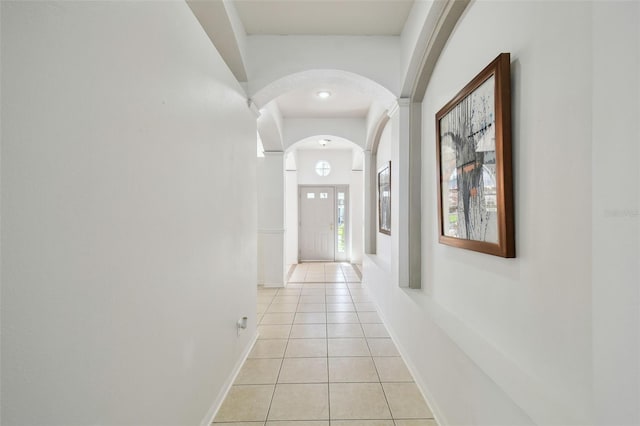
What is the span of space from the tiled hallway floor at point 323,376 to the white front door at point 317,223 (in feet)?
12.3

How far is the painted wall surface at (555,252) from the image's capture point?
2.14 feet

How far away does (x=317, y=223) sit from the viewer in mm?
7570

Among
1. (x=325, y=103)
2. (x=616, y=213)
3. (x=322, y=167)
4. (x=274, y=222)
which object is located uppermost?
(x=325, y=103)

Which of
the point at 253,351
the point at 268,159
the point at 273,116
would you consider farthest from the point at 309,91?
the point at 253,351

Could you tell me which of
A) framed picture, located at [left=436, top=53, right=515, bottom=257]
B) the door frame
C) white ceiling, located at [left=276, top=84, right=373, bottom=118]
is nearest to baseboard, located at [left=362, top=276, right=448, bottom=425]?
framed picture, located at [left=436, top=53, right=515, bottom=257]

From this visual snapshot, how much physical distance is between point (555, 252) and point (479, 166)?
57cm

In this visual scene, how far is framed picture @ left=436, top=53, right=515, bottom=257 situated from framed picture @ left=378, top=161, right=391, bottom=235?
5.78 feet

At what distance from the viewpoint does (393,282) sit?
9.39 feet

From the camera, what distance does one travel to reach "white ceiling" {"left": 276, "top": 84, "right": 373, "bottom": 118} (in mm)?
3867

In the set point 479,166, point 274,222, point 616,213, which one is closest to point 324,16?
point 479,166

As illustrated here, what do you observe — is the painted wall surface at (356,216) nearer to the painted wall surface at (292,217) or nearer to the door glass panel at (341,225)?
the door glass panel at (341,225)

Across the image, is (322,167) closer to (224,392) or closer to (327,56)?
(327,56)

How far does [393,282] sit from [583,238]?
6.70ft

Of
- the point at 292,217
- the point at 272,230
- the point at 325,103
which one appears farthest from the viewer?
the point at 292,217
